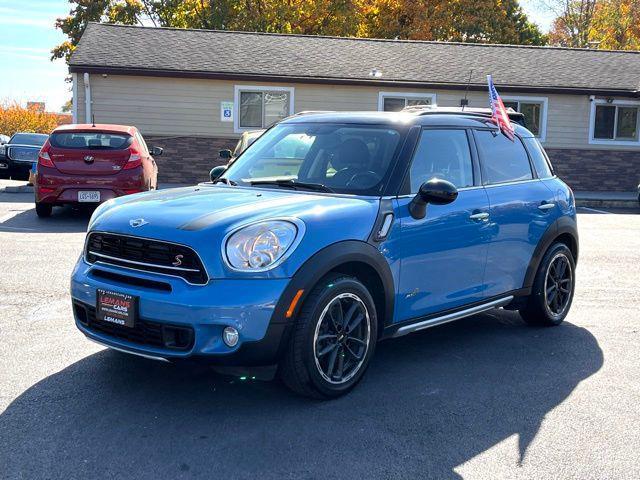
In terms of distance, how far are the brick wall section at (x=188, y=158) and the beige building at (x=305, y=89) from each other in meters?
0.03

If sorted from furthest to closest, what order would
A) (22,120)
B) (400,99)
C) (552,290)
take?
(22,120) → (400,99) → (552,290)

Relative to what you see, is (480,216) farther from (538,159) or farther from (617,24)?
(617,24)

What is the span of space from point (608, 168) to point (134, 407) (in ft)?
67.4

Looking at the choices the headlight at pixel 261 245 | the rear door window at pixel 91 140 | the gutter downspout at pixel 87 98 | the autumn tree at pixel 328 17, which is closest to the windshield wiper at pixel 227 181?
the headlight at pixel 261 245

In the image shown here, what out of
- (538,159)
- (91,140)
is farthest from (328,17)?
(538,159)

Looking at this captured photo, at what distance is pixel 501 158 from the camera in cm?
594

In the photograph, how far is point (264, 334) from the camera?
406 centimetres

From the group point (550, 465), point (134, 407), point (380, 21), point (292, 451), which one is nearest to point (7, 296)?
point (134, 407)

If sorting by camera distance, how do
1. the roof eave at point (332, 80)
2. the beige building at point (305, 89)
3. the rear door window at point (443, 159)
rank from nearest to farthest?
the rear door window at point (443, 159) < the roof eave at point (332, 80) < the beige building at point (305, 89)

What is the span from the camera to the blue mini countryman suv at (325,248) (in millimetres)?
4090

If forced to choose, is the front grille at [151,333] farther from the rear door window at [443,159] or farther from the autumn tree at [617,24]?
the autumn tree at [617,24]

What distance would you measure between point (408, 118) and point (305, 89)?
1647cm

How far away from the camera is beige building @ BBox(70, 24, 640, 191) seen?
20.8 m

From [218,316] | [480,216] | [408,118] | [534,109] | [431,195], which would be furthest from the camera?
[534,109]
